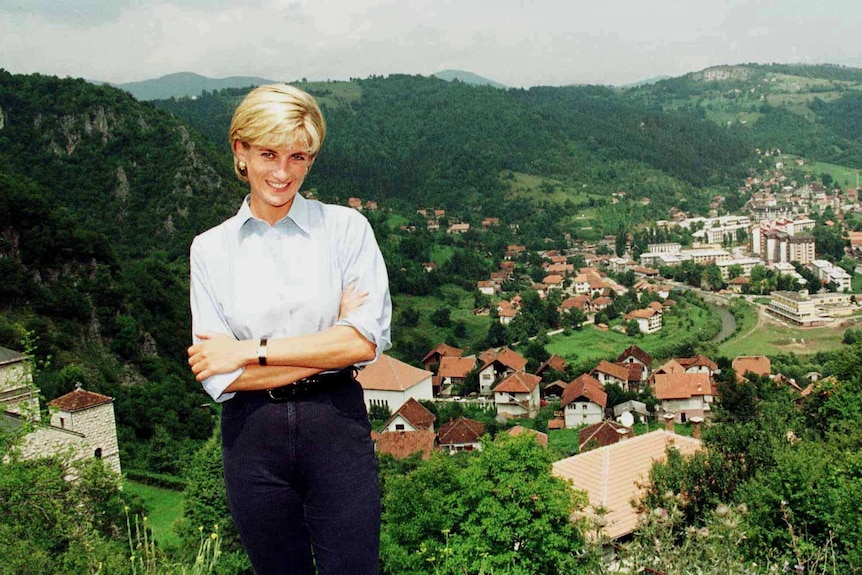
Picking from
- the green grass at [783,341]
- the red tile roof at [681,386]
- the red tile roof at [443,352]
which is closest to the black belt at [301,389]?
the red tile roof at [681,386]

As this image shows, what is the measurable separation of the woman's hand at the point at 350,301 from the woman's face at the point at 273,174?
9.8 inches

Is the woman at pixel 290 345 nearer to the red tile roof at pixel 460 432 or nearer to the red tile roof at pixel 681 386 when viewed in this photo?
the red tile roof at pixel 460 432

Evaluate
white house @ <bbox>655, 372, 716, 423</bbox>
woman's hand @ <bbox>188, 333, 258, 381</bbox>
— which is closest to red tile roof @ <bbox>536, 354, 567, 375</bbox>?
white house @ <bbox>655, 372, 716, 423</bbox>

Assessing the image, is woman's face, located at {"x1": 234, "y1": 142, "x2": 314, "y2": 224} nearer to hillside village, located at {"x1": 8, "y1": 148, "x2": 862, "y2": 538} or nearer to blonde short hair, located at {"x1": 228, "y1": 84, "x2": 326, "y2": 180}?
blonde short hair, located at {"x1": 228, "y1": 84, "x2": 326, "y2": 180}

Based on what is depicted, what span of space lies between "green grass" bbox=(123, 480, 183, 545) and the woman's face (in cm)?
1180

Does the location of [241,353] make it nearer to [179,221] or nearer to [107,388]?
[107,388]

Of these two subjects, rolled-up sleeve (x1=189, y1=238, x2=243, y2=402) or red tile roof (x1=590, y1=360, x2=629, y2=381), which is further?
red tile roof (x1=590, y1=360, x2=629, y2=381)

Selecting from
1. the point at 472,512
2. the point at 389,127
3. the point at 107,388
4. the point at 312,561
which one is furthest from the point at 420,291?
the point at 389,127

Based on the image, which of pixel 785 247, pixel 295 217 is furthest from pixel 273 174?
pixel 785 247

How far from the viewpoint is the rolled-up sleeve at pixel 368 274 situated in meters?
1.75

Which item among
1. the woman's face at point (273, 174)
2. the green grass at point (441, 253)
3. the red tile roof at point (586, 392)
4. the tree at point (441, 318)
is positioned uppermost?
the woman's face at point (273, 174)

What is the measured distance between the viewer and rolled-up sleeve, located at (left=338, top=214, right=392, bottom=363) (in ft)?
5.75

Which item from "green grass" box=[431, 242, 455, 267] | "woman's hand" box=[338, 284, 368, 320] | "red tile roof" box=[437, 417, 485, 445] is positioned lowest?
"red tile roof" box=[437, 417, 485, 445]

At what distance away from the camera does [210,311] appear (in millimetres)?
1801
